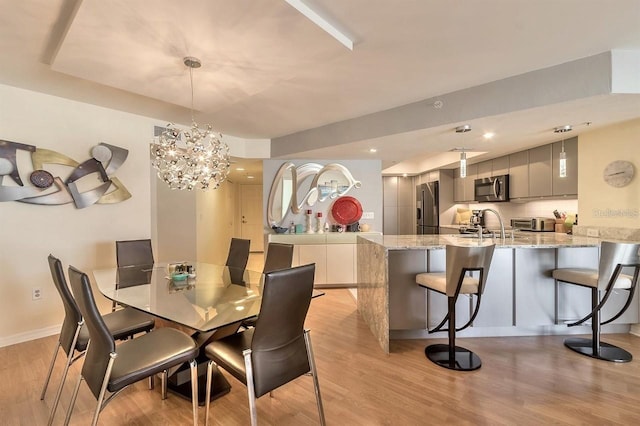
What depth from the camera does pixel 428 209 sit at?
21.2 ft

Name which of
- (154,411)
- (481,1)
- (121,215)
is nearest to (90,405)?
(154,411)

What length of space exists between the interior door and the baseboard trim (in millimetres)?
6037

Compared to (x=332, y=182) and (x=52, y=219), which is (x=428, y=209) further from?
(x=52, y=219)

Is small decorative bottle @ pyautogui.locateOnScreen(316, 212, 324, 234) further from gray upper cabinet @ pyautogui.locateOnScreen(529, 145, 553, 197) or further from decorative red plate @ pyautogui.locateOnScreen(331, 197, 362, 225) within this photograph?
gray upper cabinet @ pyautogui.locateOnScreen(529, 145, 553, 197)

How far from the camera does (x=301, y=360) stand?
5.31 feet

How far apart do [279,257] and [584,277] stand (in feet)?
8.54

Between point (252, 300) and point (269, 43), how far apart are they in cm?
166

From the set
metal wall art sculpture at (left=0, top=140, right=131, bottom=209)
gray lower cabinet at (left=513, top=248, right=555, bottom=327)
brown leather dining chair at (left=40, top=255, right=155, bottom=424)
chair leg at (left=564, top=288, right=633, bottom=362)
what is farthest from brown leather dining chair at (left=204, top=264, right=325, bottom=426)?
metal wall art sculpture at (left=0, top=140, right=131, bottom=209)

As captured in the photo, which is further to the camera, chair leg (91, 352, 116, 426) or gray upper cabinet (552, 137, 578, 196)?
gray upper cabinet (552, 137, 578, 196)

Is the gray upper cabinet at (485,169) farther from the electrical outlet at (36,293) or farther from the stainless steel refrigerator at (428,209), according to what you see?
the electrical outlet at (36,293)

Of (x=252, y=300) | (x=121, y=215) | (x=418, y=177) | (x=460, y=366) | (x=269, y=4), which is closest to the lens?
(x=269, y=4)

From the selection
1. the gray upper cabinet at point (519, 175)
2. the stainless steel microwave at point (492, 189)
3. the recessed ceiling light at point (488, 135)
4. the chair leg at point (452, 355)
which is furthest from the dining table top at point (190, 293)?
the stainless steel microwave at point (492, 189)

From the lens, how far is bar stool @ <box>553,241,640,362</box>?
2.35m

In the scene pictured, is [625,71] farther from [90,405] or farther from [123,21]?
[90,405]
